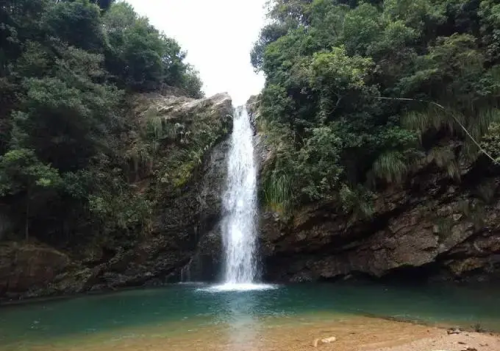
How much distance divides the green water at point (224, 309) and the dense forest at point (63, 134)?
349 cm

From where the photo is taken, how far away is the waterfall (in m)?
16.2

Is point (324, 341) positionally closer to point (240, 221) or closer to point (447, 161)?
point (240, 221)

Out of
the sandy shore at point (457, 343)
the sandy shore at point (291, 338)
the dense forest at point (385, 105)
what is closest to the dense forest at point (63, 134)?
the dense forest at point (385, 105)

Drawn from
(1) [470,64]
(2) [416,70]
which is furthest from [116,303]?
(1) [470,64]

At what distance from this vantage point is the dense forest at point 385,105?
583 inches

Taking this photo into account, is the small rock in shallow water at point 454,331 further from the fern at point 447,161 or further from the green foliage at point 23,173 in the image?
the green foliage at point 23,173

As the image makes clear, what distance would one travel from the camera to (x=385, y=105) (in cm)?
1591

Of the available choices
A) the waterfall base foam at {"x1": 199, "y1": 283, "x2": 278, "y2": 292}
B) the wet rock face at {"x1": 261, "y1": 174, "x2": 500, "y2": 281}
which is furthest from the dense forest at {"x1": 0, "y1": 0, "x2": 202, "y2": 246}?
the wet rock face at {"x1": 261, "y1": 174, "x2": 500, "y2": 281}

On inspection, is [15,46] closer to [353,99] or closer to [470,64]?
[353,99]

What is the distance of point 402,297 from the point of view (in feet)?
39.4

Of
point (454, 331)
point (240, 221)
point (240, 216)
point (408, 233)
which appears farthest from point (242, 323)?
point (408, 233)

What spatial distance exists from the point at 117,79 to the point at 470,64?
55.4 feet

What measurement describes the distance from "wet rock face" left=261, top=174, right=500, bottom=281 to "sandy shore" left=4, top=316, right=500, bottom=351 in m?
6.55

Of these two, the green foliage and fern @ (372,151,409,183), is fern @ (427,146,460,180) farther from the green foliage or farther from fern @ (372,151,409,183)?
the green foliage
